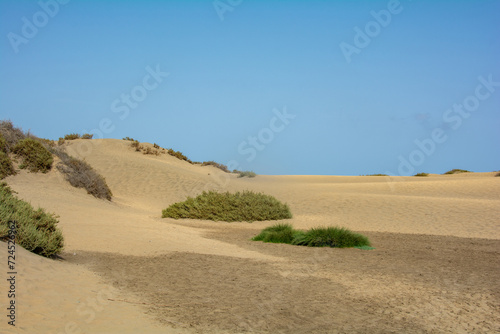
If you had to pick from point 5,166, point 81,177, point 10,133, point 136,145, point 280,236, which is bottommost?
point 280,236

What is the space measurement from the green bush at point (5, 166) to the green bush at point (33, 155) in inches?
36.7

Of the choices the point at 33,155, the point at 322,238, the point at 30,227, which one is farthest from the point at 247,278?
the point at 33,155

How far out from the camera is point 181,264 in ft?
34.0

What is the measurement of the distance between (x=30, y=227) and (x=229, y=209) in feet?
42.6

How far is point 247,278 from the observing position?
908 centimetres

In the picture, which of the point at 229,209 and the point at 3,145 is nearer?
the point at 3,145

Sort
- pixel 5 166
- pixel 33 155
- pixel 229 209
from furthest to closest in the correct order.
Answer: pixel 33 155 → pixel 229 209 → pixel 5 166

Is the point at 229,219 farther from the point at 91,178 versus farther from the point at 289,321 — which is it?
the point at 289,321

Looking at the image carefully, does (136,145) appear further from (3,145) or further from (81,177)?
(3,145)

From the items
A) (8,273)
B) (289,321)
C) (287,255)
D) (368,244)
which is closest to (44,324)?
(8,273)

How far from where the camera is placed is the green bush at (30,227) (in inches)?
336

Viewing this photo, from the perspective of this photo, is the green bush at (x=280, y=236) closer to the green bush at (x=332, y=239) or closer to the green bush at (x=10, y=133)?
the green bush at (x=332, y=239)

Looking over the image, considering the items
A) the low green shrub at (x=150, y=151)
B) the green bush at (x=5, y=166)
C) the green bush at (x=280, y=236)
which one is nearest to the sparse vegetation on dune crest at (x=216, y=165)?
the low green shrub at (x=150, y=151)

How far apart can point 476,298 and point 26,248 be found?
318 inches
